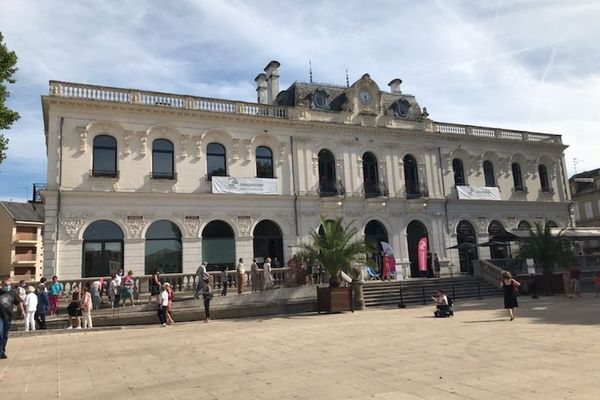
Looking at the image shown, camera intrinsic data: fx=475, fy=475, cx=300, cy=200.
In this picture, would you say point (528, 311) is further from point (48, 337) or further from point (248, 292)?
point (48, 337)

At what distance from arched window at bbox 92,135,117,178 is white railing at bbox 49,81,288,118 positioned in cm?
197

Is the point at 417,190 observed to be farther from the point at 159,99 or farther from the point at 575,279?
the point at 159,99

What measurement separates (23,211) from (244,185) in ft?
106

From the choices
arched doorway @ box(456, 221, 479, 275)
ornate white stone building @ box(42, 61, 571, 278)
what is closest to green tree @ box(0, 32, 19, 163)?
ornate white stone building @ box(42, 61, 571, 278)

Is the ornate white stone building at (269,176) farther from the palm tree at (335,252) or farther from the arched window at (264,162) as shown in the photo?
the palm tree at (335,252)

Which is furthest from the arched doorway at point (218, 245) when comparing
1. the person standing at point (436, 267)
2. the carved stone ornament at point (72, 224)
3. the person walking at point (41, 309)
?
the person standing at point (436, 267)

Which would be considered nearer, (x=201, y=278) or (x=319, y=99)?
(x=201, y=278)

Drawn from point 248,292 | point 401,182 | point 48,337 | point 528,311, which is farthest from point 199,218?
point 528,311

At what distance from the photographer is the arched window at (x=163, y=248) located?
74.9 feet

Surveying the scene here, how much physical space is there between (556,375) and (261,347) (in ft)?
19.8

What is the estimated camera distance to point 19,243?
43750 mm

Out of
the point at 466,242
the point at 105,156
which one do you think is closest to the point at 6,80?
the point at 105,156

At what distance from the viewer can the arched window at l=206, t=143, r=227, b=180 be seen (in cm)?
2505

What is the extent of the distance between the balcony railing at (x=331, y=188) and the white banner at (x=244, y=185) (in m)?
2.88
